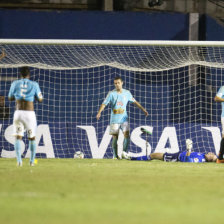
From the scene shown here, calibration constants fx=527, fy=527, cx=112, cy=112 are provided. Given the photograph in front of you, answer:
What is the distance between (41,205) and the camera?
4227 mm

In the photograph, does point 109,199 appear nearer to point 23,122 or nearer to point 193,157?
point 23,122

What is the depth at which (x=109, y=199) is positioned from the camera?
465 centimetres

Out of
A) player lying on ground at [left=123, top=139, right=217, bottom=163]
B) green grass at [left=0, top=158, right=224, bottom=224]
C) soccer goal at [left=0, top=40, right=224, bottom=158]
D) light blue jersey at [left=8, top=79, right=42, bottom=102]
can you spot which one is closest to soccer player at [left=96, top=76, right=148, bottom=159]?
player lying on ground at [left=123, top=139, right=217, bottom=163]

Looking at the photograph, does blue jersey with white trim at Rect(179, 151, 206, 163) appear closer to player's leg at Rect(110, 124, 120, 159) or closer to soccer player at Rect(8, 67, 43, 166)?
player's leg at Rect(110, 124, 120, 159)

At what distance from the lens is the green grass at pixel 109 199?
A: 365 cm

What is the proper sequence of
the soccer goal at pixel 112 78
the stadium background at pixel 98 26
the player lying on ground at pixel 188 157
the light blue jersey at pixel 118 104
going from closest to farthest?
the player lying on ground at pixel 188 157 → the light blue jersey at pixel 118 104 → the soccer goal at pixel 112 78 → the stadium background at pixel 98 26

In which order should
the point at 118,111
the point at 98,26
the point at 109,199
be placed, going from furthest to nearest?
→ the point at 98,26, the point at 118,111, the point at 109,199

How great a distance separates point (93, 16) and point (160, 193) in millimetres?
12752

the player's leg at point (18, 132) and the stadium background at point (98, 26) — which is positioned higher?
the stadium background at point (98, 26)

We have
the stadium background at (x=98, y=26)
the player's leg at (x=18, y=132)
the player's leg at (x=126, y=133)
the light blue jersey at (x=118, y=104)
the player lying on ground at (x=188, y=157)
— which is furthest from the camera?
the stadium background at (x=98, y=26)

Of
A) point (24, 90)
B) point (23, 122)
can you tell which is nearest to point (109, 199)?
point (23, 122)

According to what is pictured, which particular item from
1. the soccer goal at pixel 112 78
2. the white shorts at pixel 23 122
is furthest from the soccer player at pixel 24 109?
the soccer goal at pixel 112 78

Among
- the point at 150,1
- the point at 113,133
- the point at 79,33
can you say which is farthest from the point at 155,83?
the point at 150,1

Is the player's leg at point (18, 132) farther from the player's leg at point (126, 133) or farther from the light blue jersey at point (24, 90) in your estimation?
the player's leg at point (126, 133)
